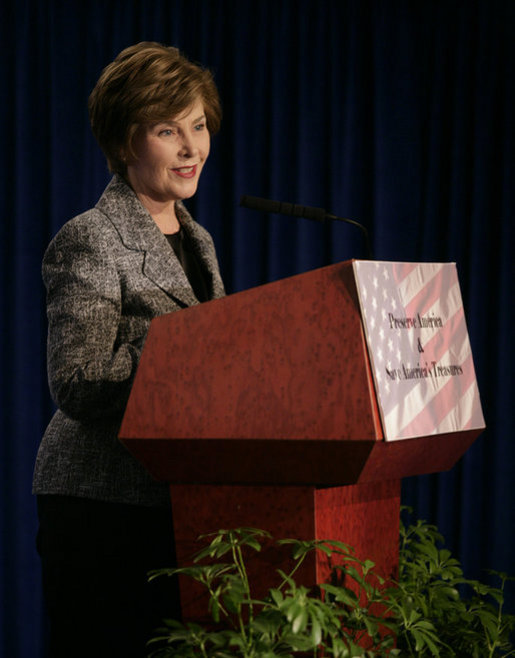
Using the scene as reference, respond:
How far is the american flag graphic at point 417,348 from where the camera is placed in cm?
85

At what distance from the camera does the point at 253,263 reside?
3.05 metres

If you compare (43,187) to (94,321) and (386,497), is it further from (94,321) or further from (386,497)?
(386,497)

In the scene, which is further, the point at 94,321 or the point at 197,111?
the point at 197,111

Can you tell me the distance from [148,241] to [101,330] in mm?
223

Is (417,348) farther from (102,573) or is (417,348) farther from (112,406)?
(102,573)

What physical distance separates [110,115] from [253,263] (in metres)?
1.67

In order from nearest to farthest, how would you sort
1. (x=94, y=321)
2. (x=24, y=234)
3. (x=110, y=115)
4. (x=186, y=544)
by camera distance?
(x=186, y=544) → (x=94, y=321) → (x=110, y=115) → (x=24, y=234)

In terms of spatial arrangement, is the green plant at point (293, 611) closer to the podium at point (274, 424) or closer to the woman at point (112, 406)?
the podium at point (274, 424)

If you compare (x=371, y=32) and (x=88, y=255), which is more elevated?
(x=371, y=32)

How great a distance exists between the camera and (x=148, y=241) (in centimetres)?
135

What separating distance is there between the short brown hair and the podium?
0.55 metres

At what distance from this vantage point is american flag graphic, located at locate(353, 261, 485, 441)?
2.78 ft

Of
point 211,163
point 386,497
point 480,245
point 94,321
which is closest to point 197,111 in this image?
point 94,321

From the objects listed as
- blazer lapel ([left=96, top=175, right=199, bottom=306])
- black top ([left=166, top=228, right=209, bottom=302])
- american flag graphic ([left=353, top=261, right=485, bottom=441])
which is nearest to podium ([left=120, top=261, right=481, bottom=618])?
american flag graphic ([left=353, top=261, right=485, bottom=441])
